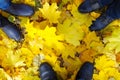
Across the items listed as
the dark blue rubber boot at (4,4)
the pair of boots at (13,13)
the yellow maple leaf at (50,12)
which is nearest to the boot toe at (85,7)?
the yellow maple leaf at (50,12)

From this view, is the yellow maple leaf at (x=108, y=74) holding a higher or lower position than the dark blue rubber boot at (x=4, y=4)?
lower

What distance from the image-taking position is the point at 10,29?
5.94 feet

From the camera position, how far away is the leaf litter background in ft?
5.85

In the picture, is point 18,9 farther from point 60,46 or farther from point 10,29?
point 60,46

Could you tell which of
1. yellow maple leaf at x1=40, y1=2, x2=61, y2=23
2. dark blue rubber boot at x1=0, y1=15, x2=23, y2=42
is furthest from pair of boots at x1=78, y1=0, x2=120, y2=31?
dark blue rubber boot at x1=0, y1=15, x2=23, y2=42

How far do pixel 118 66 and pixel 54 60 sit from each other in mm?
365

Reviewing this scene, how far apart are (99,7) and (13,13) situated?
483 millimetres

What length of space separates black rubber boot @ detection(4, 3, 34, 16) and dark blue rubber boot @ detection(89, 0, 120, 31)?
355 mm

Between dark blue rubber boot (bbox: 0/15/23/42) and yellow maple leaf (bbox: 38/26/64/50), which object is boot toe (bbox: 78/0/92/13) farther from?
dark blue rubber boot (bbox: 0/15/23/42)

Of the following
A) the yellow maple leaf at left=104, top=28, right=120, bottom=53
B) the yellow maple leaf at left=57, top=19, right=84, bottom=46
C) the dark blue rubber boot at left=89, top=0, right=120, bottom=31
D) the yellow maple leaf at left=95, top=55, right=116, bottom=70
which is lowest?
the yellow maple leaf at left=95, top=55, right=116, bottom=70

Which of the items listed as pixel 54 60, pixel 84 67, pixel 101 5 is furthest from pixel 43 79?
pixel 101 5

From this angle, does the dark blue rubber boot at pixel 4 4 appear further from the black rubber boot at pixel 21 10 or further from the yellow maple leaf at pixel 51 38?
the yellow maple leaf at pixel 51 38

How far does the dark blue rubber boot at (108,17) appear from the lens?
169 cm

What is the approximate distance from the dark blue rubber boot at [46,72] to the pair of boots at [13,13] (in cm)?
21
